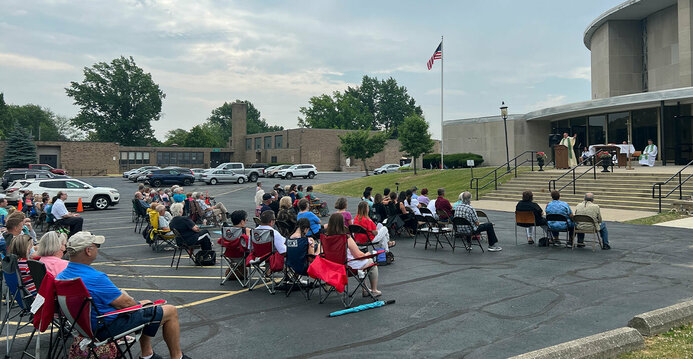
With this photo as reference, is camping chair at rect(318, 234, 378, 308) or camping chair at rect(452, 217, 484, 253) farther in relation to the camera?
camping chair at rect(452, 217, 484, 253)

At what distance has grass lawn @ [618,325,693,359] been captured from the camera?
4633 mm

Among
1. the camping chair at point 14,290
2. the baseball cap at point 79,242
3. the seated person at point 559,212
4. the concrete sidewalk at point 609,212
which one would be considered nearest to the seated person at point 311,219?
the camping chair at point 14,290

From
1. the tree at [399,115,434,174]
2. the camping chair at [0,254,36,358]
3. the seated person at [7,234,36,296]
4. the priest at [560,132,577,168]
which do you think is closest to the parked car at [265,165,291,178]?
the tree at [399,115,434,174]

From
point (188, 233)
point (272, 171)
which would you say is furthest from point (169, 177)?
point (188, 233)

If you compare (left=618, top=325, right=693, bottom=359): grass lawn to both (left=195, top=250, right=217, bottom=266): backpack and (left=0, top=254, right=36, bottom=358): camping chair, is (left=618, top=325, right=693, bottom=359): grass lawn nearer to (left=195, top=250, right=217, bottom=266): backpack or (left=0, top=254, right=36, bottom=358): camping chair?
(left=0, top=254, right=36, bottom=358): camping chair

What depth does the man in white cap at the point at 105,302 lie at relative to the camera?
443cm

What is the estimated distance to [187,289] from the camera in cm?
791

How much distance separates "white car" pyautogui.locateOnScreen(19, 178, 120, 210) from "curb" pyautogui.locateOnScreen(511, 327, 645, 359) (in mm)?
23428

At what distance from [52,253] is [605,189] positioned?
69.6 ft

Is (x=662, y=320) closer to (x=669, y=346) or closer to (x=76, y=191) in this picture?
(x=669, y=346)

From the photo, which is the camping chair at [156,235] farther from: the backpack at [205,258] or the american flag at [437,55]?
the american flag at [437,55]

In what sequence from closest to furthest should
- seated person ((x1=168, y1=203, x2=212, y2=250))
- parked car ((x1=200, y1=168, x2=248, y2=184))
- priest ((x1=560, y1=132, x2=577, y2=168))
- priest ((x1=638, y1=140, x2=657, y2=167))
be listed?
1. seated person ((x1=168, y1=203, x2=212, y2=250))
2. priest ((x1=638, y1=140, x2=657, y2=167))
3. priest ((x1=560, y1=132, x2=577, y2=168))
4. parked car ((x1=200, y1=168, x2=248, y2=184))

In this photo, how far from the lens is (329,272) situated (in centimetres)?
678

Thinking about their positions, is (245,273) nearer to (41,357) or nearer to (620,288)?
(41,357)
